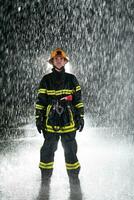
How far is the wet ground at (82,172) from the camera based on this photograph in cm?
623

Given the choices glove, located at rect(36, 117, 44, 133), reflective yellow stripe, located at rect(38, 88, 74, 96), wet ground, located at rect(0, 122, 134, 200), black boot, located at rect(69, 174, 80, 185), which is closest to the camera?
wet ground, located at rect(0, 122, 134, 200)

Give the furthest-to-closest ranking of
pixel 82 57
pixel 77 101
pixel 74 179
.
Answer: pixel 82 57
pixel 77 101
pixel 74 179

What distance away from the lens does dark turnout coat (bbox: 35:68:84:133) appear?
7.08 meters

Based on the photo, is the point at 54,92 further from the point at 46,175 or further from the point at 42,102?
the point at 46,175

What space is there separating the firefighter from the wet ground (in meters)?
0.28

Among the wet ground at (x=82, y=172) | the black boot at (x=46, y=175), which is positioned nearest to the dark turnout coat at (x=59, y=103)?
the black boot at (x=46, y=175)

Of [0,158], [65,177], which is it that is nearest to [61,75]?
[65,177]

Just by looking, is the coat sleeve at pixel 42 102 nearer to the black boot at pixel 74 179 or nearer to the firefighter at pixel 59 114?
the firefighter at pixel 59 114

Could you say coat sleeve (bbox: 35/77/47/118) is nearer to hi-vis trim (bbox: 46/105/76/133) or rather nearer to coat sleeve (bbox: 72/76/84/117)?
hi-vis trim (bbox: 46/105/76/133)

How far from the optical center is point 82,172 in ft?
25.6

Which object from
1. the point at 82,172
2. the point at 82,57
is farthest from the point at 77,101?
the point at 82,57

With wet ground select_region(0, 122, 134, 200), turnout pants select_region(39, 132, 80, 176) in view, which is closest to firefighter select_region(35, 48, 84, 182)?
turnout pants select_region(39, 132, 80, 176)

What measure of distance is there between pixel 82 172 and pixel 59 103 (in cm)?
128

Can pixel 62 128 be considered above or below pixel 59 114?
below
